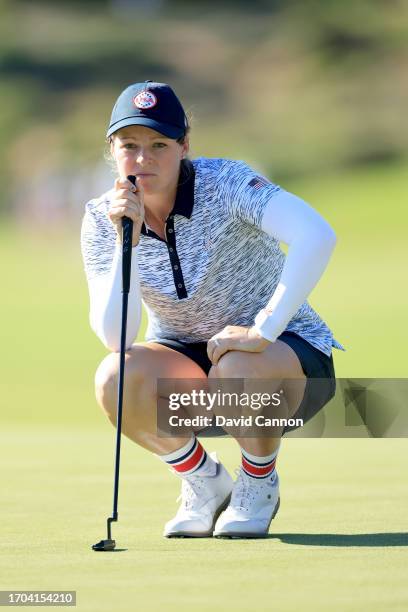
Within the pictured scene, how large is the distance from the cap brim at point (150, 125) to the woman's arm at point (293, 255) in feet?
1.20

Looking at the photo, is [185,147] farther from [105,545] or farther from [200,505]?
[105,545]

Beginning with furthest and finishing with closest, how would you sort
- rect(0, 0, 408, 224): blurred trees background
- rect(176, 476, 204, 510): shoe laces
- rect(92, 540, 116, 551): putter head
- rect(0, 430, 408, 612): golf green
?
rect(0, 0, 408, 224): blurred trees background → rect(176, 476, 204, 510): shoe laces → rect(92, 540, 116, 551): putter head → rect(0, 430, 408, 612): golf green

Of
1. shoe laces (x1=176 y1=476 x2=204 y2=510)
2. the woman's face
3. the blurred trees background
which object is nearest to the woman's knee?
shoe laces (x1=176 y1=476 x2=204 y2=510)

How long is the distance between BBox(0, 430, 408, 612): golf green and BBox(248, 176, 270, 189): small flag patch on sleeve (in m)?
1.02

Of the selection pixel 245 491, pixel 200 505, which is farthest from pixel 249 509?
pixel 200 505

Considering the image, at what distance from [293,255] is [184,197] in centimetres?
45

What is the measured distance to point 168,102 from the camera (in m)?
4.59

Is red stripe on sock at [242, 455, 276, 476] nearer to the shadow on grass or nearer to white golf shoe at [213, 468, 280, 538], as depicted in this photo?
white golf shoe at [213, 468, 280, 538]

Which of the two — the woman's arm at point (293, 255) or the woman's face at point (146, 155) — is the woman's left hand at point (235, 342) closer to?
the woman's arm at point (293, 255)

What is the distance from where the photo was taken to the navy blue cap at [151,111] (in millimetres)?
4527

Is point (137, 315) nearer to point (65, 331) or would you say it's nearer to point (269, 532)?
point (269, 532)

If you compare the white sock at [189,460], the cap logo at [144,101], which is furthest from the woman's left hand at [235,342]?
the cap logo at [144,101]

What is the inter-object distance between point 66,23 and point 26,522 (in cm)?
5518

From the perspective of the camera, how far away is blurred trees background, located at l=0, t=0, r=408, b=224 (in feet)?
133
